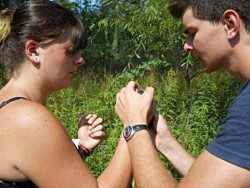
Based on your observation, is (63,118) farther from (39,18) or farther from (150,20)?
(39,18)

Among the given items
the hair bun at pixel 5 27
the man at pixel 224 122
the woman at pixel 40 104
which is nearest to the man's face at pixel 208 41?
the man at pixel 224 122

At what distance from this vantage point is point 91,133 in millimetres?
2568

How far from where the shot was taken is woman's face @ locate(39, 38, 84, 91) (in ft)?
7.53

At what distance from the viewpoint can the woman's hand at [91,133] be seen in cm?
255

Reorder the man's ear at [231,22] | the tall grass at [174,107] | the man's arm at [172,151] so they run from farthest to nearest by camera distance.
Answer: the tall grass at [174,107] → the man's arm at [172,151] → the man's ear at [231,22]

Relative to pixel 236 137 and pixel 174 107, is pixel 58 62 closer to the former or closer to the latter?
pixel 236 137

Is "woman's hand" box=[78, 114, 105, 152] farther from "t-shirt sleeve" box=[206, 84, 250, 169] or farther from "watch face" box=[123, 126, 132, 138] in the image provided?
"t-shirt sleeve" box=[206, 84, 250, 169]

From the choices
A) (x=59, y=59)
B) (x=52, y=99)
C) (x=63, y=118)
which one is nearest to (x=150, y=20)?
(x=63, y=118)

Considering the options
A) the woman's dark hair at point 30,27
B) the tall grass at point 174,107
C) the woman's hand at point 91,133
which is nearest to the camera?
the woman's dark hair at point 30,27

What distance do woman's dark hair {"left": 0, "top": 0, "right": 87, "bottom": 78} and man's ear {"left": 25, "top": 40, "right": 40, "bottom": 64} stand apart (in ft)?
0.06

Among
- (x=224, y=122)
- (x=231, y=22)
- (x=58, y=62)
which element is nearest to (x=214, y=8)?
(x=231, y=22)

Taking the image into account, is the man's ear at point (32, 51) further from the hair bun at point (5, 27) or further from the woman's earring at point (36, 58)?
the hair bun at point (5, 27)

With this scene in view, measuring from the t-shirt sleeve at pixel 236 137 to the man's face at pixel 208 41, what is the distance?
13.1 inches

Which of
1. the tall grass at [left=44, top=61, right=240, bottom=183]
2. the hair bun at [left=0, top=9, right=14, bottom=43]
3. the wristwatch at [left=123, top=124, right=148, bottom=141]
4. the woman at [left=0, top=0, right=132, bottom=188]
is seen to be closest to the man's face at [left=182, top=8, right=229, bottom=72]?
the wristwatch at [left=123, top=124, right=148, bottom=141]
